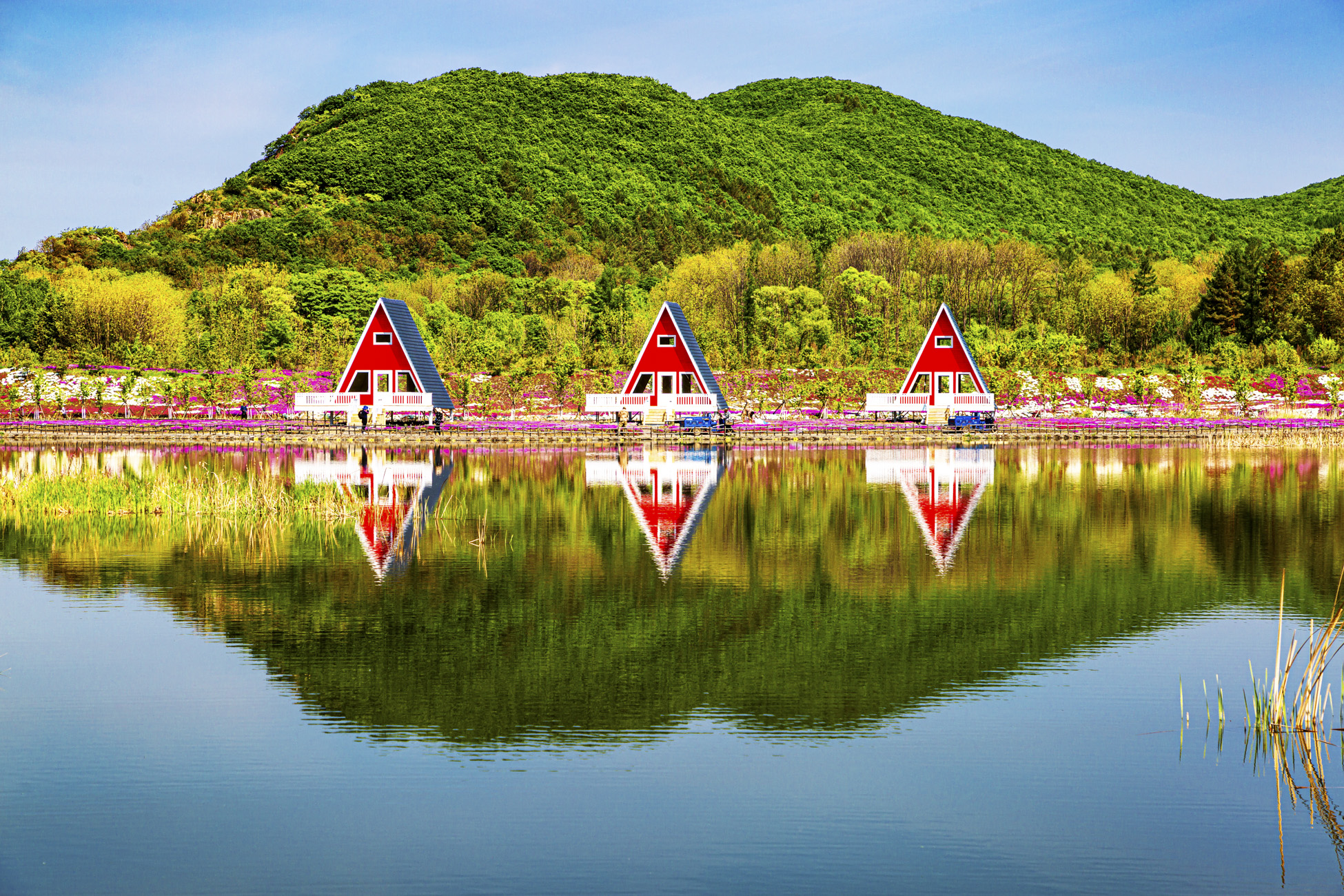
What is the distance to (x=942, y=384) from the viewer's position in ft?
262

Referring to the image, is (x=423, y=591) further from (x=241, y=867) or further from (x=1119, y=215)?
(x=1119, y=215)

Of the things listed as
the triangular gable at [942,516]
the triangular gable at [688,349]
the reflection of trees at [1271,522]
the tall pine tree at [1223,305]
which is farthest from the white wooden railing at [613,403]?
the tall pine tree at [1223,305]

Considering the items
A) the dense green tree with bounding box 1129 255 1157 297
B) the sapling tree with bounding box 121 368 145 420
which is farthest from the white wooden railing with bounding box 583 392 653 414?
the dense green tree with bounding box 1129 255 1157 297

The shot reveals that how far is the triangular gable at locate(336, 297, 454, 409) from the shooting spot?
73.5 meters

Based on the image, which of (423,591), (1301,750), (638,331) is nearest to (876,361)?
(638,331)

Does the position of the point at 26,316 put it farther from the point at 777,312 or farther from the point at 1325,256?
the point at 1325,256

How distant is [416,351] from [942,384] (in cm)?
3303

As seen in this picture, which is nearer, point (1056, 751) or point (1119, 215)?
point (1056, 751)

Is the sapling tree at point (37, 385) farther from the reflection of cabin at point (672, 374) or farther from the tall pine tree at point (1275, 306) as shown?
the tall pine tree at point (1275, 306)

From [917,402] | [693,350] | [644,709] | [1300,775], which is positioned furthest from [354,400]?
[1300,775]

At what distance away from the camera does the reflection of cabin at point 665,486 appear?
28.3 meters

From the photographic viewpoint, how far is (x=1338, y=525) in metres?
30.6

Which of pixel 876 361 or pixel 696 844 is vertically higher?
pixel 876 361

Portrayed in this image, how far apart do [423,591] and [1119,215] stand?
192 m
